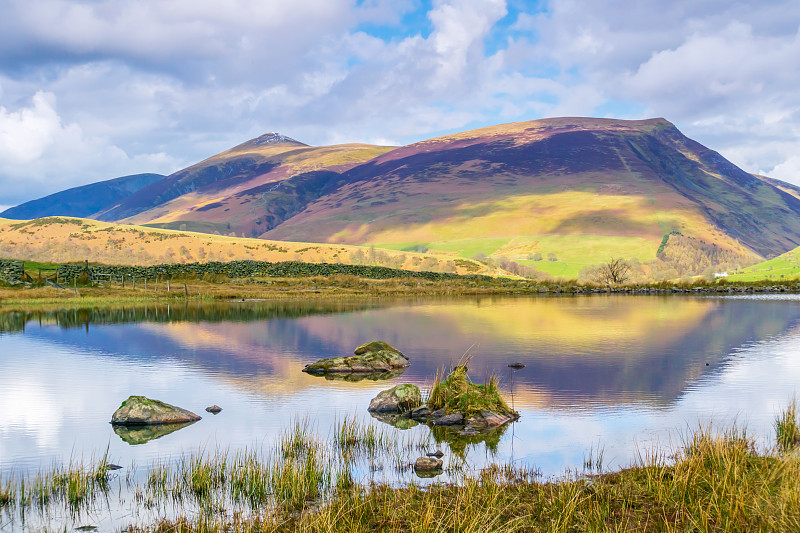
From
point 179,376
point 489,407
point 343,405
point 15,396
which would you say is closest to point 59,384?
point 15,396

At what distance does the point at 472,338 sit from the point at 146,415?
66.2 feet

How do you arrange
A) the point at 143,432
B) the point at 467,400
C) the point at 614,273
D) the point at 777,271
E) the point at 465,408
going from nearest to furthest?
the point at 143,432
the point at 465,408
the point at 467,400
the point at 614,273
the point at 777,271

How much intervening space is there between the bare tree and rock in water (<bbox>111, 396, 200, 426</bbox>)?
86.8 metres

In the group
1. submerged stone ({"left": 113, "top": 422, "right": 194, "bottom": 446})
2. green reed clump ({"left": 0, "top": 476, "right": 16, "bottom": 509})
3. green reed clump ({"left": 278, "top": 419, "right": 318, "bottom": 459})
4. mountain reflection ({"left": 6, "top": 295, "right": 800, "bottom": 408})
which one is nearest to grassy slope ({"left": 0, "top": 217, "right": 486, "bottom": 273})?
mountain reflection ({"left": 6, "top": 295, "right": 800, "bottom": 408})

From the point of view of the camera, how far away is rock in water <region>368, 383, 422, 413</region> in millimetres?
18281

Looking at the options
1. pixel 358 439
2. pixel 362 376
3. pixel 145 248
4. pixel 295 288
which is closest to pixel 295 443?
pixel 358 439

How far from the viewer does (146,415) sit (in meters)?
17.1

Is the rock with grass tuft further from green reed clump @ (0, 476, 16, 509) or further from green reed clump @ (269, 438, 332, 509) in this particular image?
green reed clump @ (0, 476, 16, 509)

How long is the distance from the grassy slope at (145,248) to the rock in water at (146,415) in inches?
3731

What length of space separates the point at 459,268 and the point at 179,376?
89.9 metres

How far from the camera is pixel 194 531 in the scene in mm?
8922

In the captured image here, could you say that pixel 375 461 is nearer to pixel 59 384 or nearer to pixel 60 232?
pixel 59 384

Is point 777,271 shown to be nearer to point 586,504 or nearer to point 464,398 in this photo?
point 464,398

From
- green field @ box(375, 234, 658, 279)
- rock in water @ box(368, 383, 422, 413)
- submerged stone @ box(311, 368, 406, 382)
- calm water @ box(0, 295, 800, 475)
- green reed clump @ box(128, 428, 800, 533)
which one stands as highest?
green field @ box(375, 234, 658, 279)
